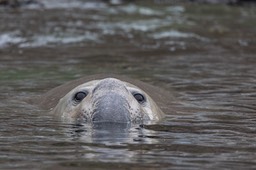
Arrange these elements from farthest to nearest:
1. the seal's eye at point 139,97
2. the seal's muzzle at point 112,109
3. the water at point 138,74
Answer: the seal's eye at point 139,97
the seal's muzzle at point 112,109
the water at point 138,74

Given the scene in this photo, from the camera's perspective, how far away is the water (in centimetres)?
554

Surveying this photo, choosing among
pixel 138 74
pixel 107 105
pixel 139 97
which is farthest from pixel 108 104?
pixel 138 74

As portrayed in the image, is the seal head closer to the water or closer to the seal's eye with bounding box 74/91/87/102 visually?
the seal's eye with bounding box 74/91/87/102

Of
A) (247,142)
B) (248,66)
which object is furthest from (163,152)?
(248,66)

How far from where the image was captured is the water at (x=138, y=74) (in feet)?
18.2

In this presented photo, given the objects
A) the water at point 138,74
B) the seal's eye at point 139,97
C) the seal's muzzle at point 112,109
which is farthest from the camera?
the seal's eye at point 139,97

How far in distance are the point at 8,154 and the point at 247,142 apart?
184cm

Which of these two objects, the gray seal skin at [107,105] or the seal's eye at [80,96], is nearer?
the gray seal skin at [107,105]

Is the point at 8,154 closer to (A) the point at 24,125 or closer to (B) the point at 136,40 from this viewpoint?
(A) the point at 24,125

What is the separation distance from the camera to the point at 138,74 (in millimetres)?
11180

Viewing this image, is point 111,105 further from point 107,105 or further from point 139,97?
point 139,97

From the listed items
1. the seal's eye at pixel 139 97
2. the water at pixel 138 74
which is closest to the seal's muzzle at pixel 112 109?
the water at pixel 138 74

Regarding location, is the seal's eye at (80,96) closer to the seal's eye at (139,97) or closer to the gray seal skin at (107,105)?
the gray seal skin at (107,105)

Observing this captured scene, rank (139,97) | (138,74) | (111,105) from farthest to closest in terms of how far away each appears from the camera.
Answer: (138,74)
(139,97)
(111,105)
